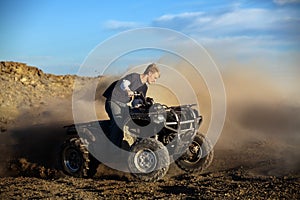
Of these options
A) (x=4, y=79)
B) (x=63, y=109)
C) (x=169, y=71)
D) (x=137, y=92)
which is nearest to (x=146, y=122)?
(x=137, y=92)

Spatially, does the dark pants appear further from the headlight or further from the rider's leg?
the headlight

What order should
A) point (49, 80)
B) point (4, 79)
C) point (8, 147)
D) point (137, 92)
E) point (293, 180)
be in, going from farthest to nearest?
point (49, 80) → point (4, 79) → point (8, 147) → point (137, 92) → point (293, 180)

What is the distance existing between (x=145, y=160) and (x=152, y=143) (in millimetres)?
380

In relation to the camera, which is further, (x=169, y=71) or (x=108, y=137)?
(x=169, y=71)

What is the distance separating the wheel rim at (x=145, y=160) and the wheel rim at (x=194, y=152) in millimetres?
1276

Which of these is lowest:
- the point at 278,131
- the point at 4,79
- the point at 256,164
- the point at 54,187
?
the point at 54,187

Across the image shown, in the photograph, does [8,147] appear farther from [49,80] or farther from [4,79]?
[49,80]

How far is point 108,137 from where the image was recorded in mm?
10352

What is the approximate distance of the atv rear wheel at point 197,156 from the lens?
10.5 m

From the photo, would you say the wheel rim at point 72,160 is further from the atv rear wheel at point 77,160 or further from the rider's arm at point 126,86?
the rider's arm at point 126,86

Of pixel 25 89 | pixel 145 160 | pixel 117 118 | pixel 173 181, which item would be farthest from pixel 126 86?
pixel 25 89

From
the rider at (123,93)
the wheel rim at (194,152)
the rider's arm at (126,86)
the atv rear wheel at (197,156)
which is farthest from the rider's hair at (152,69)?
the wheel rim at (194,152)

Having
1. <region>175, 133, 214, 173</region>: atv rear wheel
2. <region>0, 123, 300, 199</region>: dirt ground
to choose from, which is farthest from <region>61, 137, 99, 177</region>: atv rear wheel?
<region>175, 133, 214, 173</region>: atv rear wheel

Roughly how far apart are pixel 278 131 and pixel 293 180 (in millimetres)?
7374
